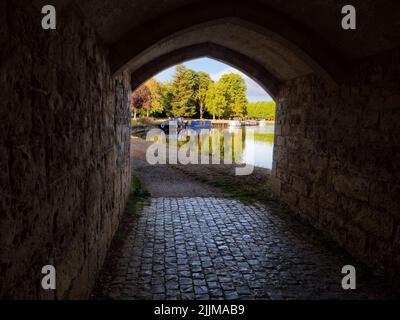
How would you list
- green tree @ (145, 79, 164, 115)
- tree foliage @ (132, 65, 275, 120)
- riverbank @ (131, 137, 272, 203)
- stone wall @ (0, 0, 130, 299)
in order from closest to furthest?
stone wall @ (0, 0, 130, 299) < riverbank @ (131, 137, 272, 203) < green tree @ (145, 79, 164, 115) < tree foliage @ (132, 65, 275, 120)

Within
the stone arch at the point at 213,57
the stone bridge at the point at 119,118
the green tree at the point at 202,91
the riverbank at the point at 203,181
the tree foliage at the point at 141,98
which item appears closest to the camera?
the stone bridge at the point at 119,118

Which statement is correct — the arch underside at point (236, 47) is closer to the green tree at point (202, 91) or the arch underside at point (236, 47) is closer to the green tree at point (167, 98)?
the green tree at point (167, 98)

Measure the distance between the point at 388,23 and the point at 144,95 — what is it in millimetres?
29969

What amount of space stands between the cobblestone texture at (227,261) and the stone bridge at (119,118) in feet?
0.96

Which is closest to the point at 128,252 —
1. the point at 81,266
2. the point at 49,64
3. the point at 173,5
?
the point at 81,266

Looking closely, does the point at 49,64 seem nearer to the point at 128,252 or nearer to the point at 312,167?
the point at 128,252

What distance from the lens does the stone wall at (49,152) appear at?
56.5 inches

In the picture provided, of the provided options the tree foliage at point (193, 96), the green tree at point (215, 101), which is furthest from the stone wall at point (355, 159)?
the green tree at point (215, 101)

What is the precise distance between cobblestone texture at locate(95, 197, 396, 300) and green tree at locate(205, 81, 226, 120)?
1559 inches

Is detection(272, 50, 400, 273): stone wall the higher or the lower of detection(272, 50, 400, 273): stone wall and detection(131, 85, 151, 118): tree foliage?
the lower

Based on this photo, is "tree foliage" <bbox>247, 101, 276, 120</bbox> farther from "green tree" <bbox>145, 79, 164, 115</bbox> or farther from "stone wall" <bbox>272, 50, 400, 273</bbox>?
"stone wall" <bbox>272, 50, 400, 273</bbox>

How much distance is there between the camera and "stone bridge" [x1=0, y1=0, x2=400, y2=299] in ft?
5.16

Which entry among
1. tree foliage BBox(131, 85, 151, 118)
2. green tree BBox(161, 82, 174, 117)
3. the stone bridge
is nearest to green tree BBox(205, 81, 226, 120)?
green tree BBox(161, 82, 174, 117)

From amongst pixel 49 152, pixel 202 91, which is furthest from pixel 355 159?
pixel 202 91
